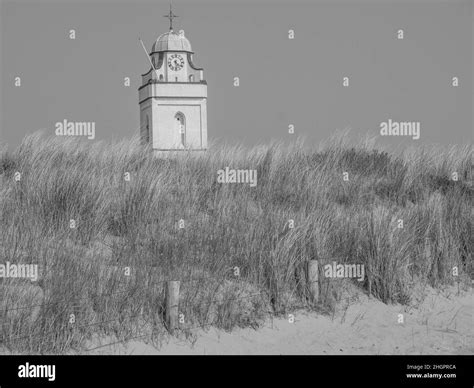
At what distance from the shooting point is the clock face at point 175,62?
76625mm

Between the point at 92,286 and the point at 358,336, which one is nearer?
the point at 92,286

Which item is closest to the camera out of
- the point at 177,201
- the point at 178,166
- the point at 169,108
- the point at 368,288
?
the point at 368,288

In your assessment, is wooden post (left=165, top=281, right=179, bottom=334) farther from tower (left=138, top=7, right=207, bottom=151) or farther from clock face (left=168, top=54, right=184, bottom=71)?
clock face (left=168, top=54, right=184, bottom=71)

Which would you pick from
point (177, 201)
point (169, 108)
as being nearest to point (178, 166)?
point (177, 201)

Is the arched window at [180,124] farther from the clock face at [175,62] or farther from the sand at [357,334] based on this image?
the sand at [357,334]

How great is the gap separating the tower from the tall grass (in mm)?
61038

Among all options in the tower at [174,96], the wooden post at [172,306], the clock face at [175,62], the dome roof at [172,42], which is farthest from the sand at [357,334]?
the dome roof at [172,42]

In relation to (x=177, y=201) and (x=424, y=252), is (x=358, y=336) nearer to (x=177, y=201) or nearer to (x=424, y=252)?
(x=424, y=252)

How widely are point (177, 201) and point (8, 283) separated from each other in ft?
9.53

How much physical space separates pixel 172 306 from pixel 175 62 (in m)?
69.2

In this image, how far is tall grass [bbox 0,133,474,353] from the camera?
9164mm

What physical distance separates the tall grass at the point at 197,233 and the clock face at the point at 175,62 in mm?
64233

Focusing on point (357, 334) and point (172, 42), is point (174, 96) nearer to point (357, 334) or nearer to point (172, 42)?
point (172, 42)
